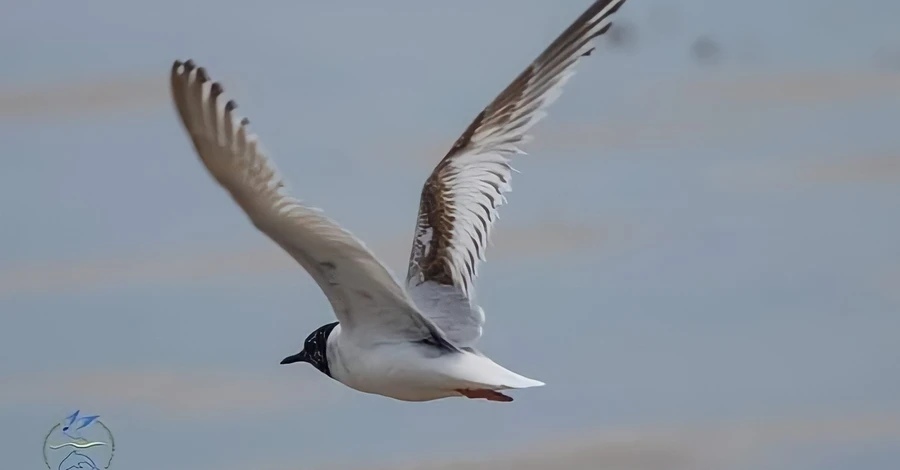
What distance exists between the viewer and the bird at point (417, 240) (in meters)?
5.88

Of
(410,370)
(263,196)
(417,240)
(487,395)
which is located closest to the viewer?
(263,196)

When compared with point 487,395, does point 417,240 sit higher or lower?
higher

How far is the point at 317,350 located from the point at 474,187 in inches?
38.3

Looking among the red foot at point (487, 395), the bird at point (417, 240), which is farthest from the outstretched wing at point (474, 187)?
the red foot at point (487, 395)

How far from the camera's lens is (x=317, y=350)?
726 centimetres

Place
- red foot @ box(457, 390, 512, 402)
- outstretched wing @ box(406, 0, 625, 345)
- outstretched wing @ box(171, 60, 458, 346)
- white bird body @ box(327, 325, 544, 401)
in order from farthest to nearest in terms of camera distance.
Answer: outstretched wing @ box(406, 0, 625, 345) → red foot @ box(457, 390, 512, 402) → white bird body @ box(327, 325, 544, 401) → outstretched wing @ box(171, 60, 458, 346)

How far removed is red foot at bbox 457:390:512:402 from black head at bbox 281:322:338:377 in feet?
1.78

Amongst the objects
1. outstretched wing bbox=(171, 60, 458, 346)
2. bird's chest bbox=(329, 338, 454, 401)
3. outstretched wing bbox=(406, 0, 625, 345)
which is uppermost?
outstretched wing bbox=(406, 0, 625, 345)

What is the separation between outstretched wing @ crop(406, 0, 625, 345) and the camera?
7.36 meters

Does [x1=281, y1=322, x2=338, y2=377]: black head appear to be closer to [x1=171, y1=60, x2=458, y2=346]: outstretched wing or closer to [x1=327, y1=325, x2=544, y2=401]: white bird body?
[x1=327, y1=325, x2=544, y2=401]: white bird body

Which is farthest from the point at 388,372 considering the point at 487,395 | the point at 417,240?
the point at 417,240

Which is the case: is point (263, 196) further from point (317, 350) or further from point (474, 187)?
point (474, 187)

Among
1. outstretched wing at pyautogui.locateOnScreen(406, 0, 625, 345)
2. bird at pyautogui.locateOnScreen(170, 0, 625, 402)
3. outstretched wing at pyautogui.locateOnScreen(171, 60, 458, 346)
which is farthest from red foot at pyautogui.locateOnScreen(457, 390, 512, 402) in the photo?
outstretched wing at pyautogui.locateOnScreen(171, 60, 458, 346)

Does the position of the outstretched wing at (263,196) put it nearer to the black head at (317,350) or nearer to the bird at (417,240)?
the bird at (417,240)
